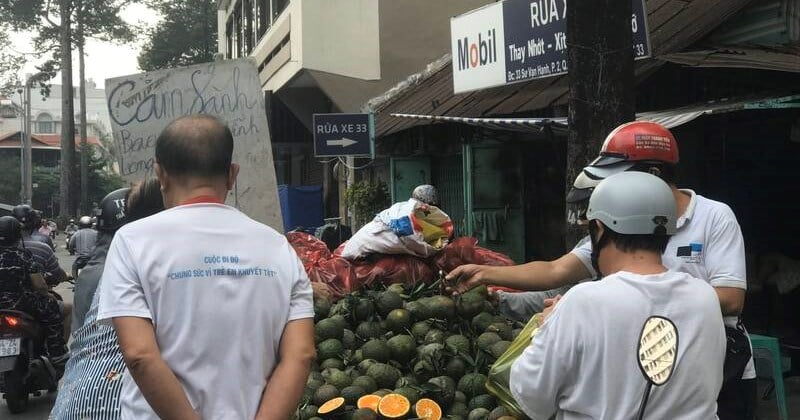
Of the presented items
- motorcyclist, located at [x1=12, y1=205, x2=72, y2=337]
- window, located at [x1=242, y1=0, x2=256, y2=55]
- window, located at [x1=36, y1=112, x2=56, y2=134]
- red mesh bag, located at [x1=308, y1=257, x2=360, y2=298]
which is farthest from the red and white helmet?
window, located at [x1=36, y1=112, x2=56, y2=134]

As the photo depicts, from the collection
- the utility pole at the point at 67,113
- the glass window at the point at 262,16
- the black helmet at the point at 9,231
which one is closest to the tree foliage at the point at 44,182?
the utility pole at the point at 67,113

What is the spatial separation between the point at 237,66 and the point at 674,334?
333cm

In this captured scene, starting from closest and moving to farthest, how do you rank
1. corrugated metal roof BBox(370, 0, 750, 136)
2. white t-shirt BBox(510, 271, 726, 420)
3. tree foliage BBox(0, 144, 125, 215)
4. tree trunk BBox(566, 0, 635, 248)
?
1. white t-shirt BBox(510, 271, 726, 420)
2. tree trunk BBox(566, 0, 635, 248)
3. corrugated metal roof BBox(370, 0, 750, 136)
4. tree foliage BBox(0, 144, 125, 215)

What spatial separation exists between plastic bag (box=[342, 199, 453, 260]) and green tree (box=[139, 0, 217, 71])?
113ft

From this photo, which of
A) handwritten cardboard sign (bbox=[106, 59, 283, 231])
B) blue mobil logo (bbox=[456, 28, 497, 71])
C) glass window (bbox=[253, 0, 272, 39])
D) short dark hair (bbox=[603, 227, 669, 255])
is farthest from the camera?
glass window (bbox=[253, 0, 272, 39])

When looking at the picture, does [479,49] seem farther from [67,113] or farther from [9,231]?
[67,113]

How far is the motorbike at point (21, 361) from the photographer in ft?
22.8

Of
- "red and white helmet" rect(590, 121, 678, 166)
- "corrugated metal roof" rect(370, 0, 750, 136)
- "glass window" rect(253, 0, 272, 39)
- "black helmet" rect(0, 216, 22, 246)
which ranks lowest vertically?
"black helmet" rect(0, 216, 22, 246)

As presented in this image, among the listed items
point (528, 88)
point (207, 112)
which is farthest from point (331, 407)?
A: point (528, 88)

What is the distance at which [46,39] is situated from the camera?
37812mm

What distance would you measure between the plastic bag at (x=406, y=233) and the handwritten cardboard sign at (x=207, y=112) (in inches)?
29.5

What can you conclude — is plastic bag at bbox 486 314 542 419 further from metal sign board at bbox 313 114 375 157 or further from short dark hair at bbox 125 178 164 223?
metal sign board at bbox 313 114 375 157

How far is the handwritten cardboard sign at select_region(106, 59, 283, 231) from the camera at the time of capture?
4.60 meters

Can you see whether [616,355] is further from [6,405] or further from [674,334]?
[6,405]
